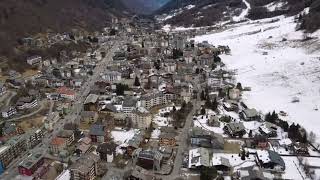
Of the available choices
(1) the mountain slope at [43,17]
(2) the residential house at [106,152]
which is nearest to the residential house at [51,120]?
(2) the residential house at [106,152]

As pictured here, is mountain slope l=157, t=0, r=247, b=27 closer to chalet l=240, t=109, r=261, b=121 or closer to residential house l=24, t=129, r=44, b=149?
chalet l=240, t=109, r=261, b=121

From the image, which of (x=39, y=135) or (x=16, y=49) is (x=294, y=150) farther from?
(x=16, y=49)

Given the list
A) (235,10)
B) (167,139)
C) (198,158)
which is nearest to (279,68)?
(167,139)

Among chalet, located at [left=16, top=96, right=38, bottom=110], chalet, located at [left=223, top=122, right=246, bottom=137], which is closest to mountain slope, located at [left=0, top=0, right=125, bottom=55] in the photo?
chalet, located at [left=16, top=96, right=38, bottom=110]

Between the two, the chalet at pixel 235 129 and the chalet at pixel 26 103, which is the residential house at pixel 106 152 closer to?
the chalet at pixel 235 129

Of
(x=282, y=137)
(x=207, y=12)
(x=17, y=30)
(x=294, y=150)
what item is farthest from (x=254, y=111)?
(x=207, y=12)

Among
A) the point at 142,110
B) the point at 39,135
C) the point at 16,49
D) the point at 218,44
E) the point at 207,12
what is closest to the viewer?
the point at 39,135
